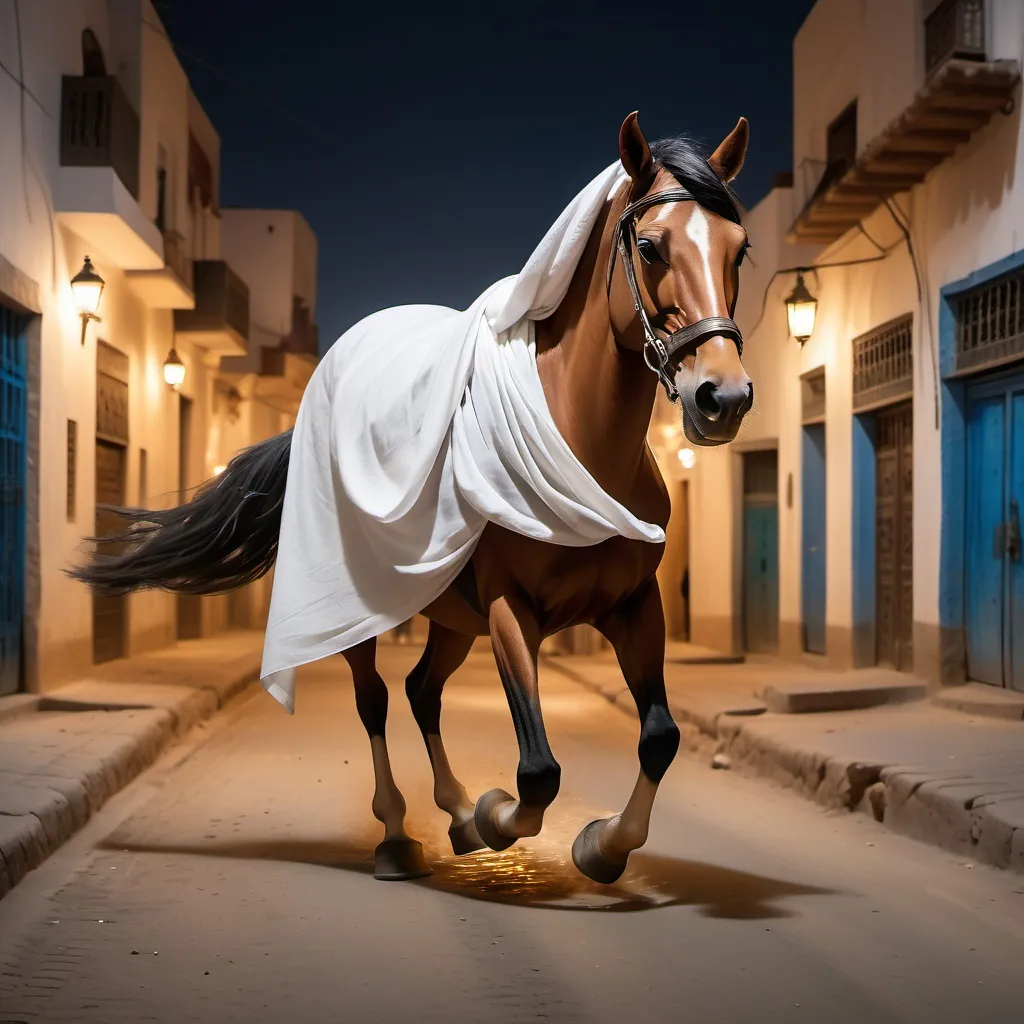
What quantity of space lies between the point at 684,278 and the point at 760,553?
15680 millimetres

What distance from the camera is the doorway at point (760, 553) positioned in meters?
19.5

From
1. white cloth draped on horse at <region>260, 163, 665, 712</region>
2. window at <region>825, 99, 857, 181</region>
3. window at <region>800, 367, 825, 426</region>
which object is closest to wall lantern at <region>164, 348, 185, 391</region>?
window at <region>800, 367, 825, 426</region>

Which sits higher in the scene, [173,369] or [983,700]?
[173,369]

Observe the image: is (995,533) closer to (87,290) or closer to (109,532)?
(87,290)

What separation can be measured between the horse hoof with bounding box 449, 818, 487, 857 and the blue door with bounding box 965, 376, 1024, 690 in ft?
20.2

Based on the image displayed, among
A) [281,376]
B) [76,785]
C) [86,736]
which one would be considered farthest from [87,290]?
[281,376]

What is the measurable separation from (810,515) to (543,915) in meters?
12.5

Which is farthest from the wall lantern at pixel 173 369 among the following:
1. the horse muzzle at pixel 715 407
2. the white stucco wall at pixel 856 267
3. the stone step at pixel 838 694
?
the horse muzzle at pixel 715 407

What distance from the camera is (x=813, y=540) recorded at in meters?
16.7

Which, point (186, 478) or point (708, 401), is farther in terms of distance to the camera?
point (186, 478)

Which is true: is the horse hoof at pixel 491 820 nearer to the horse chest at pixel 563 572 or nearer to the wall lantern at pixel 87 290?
the horse chest at pixel 563 572

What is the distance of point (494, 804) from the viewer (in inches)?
193

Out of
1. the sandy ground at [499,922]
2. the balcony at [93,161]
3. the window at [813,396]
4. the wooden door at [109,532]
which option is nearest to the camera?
the sandy ground at [499,922]

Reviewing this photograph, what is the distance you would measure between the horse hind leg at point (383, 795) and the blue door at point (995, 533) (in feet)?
20.1
